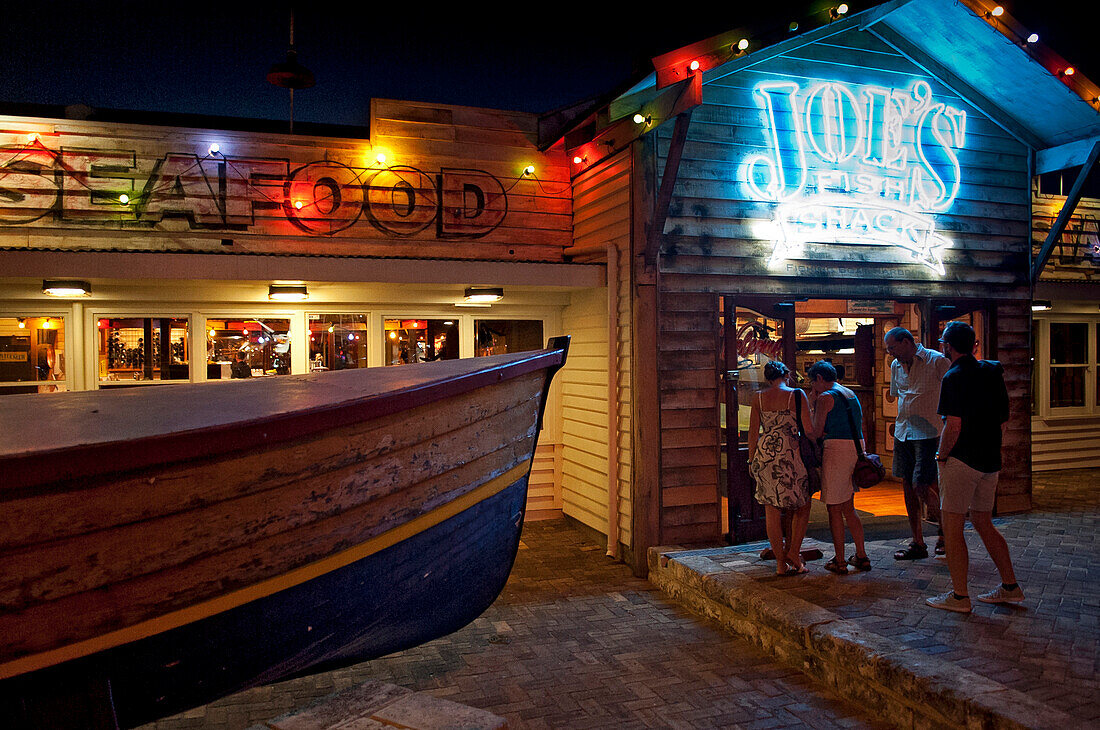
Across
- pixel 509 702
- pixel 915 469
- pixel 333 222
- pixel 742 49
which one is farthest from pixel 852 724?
pixel 333 222

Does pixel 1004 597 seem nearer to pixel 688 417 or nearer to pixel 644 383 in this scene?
pixel 688 417

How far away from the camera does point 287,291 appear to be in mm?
7133

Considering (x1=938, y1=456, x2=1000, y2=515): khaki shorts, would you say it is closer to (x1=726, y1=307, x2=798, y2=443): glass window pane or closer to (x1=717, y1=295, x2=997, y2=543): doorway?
(x1=717, y1=295, x2=997, y2=543): doorway

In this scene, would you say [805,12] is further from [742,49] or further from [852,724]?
[852,724]

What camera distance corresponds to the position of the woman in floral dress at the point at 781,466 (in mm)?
5258

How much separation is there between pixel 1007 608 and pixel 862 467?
4.17ft

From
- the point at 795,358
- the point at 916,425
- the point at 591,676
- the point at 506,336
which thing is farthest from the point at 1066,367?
the point at 591,676

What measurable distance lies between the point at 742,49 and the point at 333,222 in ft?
15.8

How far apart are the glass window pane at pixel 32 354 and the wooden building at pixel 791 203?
229 inches

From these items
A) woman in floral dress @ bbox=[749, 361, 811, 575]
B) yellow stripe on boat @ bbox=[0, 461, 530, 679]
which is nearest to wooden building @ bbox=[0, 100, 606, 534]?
woman in floral dress @ bbox=[749, 361, 811, 575]

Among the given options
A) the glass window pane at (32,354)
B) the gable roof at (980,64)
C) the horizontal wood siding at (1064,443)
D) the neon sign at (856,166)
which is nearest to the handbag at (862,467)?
the neon sign at (856,166)

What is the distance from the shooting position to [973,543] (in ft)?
20.7

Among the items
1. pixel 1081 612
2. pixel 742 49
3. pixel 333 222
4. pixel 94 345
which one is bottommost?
pixel 1081 612

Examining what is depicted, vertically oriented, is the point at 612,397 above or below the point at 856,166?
below
